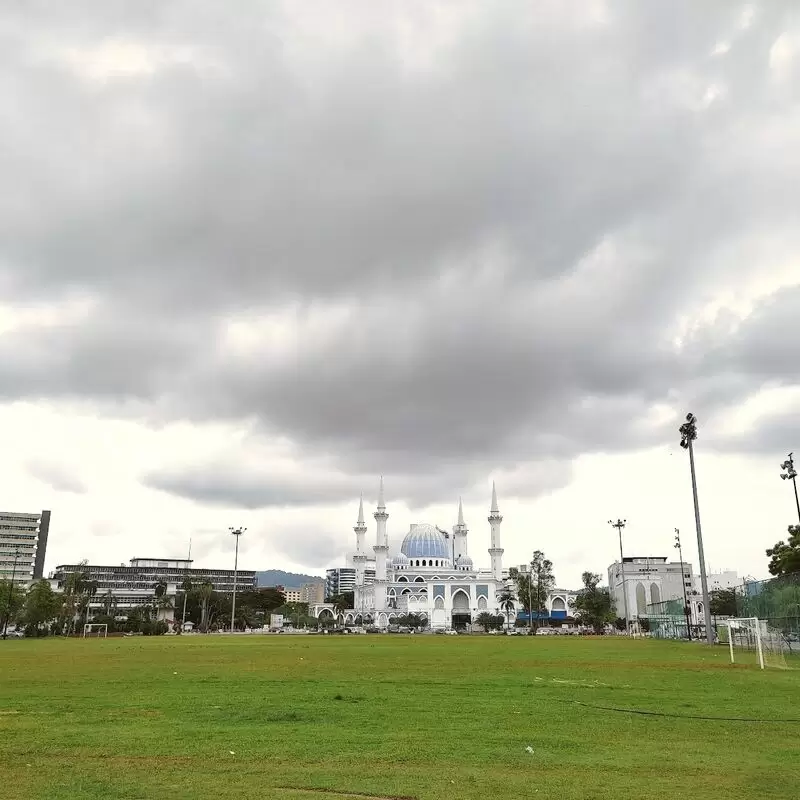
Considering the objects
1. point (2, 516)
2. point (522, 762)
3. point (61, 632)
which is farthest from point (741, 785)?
point (2, 516)

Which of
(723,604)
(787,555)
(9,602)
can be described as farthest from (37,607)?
(723,604)

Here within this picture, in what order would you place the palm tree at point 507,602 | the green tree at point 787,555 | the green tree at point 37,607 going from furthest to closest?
the palm tree at point 507,602
the green tree at point 37,607
the green tree at point 787,555

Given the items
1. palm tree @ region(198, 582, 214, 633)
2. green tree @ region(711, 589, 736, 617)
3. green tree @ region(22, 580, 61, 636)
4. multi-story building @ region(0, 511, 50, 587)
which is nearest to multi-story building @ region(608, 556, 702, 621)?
green tree @ region(711, 589, 736, 617)

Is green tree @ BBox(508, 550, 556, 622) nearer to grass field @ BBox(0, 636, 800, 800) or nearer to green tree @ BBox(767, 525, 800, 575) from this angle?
green tree @ BBox(767, 525, 800, 575)

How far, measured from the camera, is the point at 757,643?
112 ft

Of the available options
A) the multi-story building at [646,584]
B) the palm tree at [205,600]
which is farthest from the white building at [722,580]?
the palm tree at [205,600]

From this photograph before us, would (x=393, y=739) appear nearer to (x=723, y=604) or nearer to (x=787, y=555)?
(x=787, y=555)

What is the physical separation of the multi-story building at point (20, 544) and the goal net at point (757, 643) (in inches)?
6465

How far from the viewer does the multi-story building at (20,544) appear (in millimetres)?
176125

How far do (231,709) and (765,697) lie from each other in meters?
12.7

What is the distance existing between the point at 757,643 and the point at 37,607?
81.1 m

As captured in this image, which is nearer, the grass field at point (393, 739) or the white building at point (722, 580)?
the grass field at point (393, 739)

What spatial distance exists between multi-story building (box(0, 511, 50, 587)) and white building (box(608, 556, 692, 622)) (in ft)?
418

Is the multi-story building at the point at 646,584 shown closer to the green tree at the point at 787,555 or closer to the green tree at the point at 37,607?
the green tree at the point at 787,555
